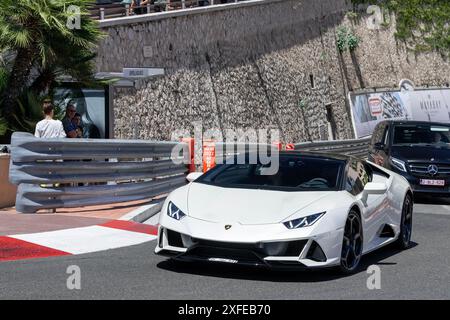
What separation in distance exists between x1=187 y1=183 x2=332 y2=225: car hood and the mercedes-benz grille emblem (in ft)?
29.3

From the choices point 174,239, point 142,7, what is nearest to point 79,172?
point 174,239

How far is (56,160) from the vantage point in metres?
12.9

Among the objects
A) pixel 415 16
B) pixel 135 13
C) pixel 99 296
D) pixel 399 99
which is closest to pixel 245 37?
pixel 135 13

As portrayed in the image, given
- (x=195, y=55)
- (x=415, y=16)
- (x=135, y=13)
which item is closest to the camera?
(x=135, y=13)

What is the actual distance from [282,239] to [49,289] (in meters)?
2.09

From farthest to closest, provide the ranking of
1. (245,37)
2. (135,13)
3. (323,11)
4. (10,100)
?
(323,11) → (245,37) → (135,13) → (10,100)

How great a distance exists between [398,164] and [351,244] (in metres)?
9.20

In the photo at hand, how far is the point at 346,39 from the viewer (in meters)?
47.3

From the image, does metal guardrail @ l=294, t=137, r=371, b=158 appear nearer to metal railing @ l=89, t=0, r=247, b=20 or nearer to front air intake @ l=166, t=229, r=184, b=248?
metal railing @ l=89, t=0, r=247, b=20

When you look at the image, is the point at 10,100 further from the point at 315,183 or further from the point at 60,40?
the point at 315,183

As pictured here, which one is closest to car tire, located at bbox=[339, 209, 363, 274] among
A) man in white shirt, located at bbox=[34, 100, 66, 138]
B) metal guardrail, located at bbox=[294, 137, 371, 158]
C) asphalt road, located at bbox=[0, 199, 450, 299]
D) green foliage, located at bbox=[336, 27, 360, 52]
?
asphalt road, located at bbox=[0, 199, 450, 299]

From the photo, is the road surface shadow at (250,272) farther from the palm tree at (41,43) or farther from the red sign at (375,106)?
the red sign at (375,106)

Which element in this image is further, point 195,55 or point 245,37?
point 245,37

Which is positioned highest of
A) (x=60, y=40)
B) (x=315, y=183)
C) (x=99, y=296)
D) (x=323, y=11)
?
(x=323, y=11)
